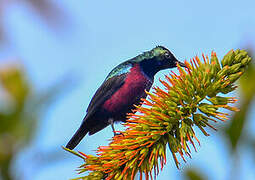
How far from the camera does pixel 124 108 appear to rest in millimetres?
5652

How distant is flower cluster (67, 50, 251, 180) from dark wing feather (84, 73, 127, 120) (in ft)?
8.66

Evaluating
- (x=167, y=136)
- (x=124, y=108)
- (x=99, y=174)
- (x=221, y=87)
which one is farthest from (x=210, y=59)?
(x=124, y=108)

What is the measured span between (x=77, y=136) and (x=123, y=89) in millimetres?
904

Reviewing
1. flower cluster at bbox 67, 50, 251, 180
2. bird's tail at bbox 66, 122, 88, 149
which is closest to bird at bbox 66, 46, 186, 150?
bird's tail at bbox 66, 122, 88, 149

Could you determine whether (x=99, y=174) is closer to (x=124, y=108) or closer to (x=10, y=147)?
(x=10, y=147)

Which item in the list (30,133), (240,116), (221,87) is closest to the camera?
(221,87)

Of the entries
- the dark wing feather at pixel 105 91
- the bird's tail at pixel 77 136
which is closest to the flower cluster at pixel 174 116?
the bird's tail at pixel 77 136

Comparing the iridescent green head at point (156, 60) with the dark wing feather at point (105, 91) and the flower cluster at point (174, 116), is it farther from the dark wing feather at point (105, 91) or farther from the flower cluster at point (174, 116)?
the flower cluster at point (174, 116)

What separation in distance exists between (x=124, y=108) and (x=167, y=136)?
265 cm

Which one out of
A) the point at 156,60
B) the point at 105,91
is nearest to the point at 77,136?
the point at 105,91

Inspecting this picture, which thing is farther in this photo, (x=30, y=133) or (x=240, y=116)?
(x=30, y=133)

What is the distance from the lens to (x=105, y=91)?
236 inches

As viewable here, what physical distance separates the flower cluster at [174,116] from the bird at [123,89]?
231 cm

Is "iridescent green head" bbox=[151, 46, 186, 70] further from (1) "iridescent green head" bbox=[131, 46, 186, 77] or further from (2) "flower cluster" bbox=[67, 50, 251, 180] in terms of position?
(2) "flower cluster" bbox=[67, 50, 251, 180]
